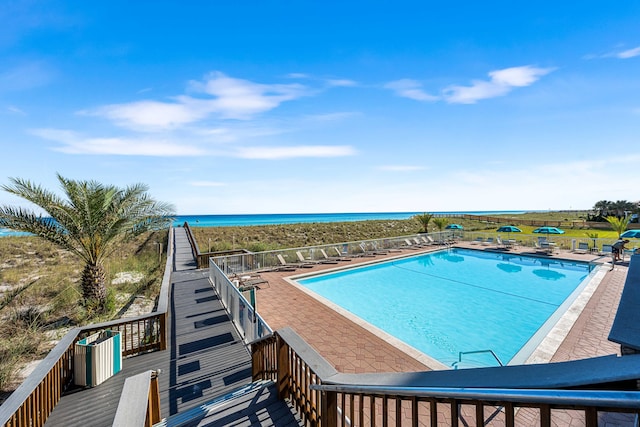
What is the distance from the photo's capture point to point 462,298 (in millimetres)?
11805

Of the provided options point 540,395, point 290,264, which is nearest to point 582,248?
point 290,264

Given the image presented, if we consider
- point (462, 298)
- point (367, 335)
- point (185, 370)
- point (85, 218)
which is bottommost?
point (462, 298)

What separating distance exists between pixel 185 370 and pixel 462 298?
10674mm

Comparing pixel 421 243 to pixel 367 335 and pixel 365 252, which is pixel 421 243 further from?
pixel 367 335

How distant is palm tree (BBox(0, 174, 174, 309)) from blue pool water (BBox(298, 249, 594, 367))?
8.23m

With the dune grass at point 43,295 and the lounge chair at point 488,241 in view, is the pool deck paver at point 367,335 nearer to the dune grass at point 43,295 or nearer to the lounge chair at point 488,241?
the dune grass at point 43,295

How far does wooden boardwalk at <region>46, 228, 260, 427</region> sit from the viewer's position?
14.9 feet

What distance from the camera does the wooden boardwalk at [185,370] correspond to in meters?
4.55

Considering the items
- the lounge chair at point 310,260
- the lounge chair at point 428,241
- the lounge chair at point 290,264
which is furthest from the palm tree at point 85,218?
the lounge chair at point 428,241

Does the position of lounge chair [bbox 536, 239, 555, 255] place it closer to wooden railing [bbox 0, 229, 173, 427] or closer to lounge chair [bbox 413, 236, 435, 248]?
lounge chair [bbox 413, 236, 435, 248]

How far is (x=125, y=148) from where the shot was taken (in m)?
13.6

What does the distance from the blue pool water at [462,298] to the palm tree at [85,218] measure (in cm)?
823

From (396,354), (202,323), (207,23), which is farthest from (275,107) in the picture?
(396,354)

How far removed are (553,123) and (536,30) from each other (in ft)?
21.7
